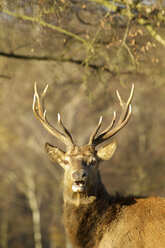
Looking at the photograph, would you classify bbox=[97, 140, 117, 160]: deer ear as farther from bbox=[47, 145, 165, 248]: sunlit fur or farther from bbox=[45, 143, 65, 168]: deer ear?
bbox=[45, 143, 65, 168]: deer ear

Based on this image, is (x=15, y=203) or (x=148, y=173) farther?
(x=15, y=203)

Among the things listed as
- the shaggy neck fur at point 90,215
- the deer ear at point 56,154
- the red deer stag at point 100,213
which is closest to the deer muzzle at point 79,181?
the red deer stag at point 100,213

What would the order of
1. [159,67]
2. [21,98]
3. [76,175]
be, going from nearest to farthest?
[76,175] → [159,67] → [21,98]

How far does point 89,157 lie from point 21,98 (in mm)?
22609

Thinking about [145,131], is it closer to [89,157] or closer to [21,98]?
[21,98]

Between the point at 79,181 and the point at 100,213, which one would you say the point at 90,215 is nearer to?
the point at 100,213

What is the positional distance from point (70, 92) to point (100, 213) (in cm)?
1420

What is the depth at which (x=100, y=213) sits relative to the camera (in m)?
7.80

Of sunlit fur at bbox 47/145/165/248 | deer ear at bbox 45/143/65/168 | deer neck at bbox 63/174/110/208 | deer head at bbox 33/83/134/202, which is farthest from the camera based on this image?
deer ear at bbox 45/143/65/168

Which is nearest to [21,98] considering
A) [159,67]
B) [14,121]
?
[14,121]

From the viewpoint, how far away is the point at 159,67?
488 inches

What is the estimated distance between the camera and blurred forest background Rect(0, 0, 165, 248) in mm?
10594

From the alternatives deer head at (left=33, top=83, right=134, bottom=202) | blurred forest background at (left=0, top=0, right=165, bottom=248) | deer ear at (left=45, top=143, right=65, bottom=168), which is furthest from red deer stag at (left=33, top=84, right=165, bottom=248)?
blurred forest background at (left=0, top=0, right=165, bottom=248)

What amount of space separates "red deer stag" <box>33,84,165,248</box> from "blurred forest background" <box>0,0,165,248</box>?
3.17 m
